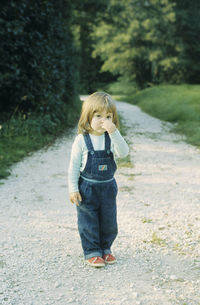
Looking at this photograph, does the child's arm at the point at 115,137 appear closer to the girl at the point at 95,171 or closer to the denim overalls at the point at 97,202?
the girl at the point at 95,171

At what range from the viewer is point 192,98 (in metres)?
18.3

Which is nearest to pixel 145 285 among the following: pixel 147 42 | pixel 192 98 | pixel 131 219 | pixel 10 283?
pixel 10 283

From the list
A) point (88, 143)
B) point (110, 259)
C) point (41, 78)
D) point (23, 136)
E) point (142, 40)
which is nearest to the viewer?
point (88, 143)

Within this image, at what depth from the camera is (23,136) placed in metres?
8.07

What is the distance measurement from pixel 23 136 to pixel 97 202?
215 inches

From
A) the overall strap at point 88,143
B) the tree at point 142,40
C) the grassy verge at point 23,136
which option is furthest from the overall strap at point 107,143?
the tree at point 142,40

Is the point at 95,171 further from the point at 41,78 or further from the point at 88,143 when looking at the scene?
the point at 41,78

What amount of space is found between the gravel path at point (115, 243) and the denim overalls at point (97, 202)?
8.3 inches

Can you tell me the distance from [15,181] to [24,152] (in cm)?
183

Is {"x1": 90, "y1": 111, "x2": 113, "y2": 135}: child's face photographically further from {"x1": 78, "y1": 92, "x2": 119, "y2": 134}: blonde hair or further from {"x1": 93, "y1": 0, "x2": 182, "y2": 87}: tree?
{"x1": 93, "y1": 0, "x2": 182, "y2": 87}: tree

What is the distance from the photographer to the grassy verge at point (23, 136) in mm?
6633

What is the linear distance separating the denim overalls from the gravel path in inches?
8.3

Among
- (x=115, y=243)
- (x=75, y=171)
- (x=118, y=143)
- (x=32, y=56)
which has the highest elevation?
(x=32, y=56)

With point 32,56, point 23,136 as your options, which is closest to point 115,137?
point 23,136
